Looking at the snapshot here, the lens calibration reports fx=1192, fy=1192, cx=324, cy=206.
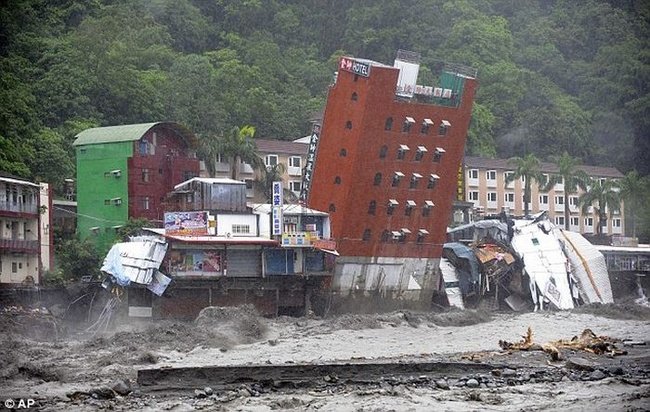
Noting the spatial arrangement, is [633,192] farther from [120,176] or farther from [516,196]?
[120,176]

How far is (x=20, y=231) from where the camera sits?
48.8 m

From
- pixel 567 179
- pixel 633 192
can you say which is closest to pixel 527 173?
pixel 567 179

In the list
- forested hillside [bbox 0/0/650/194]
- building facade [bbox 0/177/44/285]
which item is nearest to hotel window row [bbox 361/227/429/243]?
forested hillside [bbox 0/0/650/194]

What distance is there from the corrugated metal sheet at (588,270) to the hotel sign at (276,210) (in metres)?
19.8

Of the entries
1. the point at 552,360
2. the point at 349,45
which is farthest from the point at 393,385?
the point at 349,45

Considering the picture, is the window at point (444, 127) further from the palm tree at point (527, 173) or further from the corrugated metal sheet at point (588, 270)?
the palm tree at point (527, 173)

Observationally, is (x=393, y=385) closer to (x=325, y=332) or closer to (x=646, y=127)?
(x=325, y=332)

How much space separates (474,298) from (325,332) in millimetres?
18305

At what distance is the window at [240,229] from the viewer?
52469mm

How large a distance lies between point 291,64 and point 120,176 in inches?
1900

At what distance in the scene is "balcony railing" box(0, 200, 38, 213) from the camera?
155 feet

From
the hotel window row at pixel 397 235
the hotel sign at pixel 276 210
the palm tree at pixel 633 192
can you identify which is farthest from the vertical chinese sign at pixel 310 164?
the palm tree at pixel 633 192

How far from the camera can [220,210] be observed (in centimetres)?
5253

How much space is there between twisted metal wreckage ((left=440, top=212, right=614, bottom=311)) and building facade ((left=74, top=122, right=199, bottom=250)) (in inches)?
639
